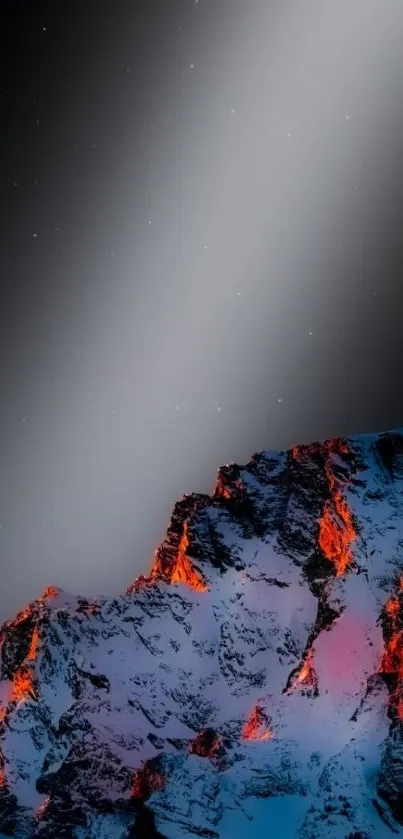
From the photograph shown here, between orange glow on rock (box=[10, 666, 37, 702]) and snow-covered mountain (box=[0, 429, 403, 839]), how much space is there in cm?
34

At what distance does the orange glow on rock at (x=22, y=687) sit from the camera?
488 feet

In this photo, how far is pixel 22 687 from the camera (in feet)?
495

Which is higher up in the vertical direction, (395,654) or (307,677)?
(307,677)

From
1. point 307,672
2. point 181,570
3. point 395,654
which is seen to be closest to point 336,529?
point 307,672

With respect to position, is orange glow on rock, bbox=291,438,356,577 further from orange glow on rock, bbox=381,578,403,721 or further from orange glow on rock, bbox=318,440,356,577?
orange glow on rock, bbox=381,578,403,721

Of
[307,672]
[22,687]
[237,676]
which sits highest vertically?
[22,687]

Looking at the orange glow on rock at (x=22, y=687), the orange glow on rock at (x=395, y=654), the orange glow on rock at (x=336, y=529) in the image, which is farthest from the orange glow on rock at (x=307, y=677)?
the orange glow on rock at (x=22, y=687)

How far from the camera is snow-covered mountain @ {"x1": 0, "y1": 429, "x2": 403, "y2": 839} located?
3789 inches

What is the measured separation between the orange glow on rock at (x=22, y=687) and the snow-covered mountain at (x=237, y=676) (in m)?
0.34

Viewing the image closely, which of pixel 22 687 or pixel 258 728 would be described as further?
pixel 22 687

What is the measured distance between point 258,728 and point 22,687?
49.4 metres

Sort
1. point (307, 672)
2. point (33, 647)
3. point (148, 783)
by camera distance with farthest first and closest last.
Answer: point (33, 647)
point (307, 672)
point (148, 783)

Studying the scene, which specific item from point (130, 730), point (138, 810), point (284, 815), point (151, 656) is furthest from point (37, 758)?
point (284, 815)

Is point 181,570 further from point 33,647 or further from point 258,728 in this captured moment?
point 258,728
